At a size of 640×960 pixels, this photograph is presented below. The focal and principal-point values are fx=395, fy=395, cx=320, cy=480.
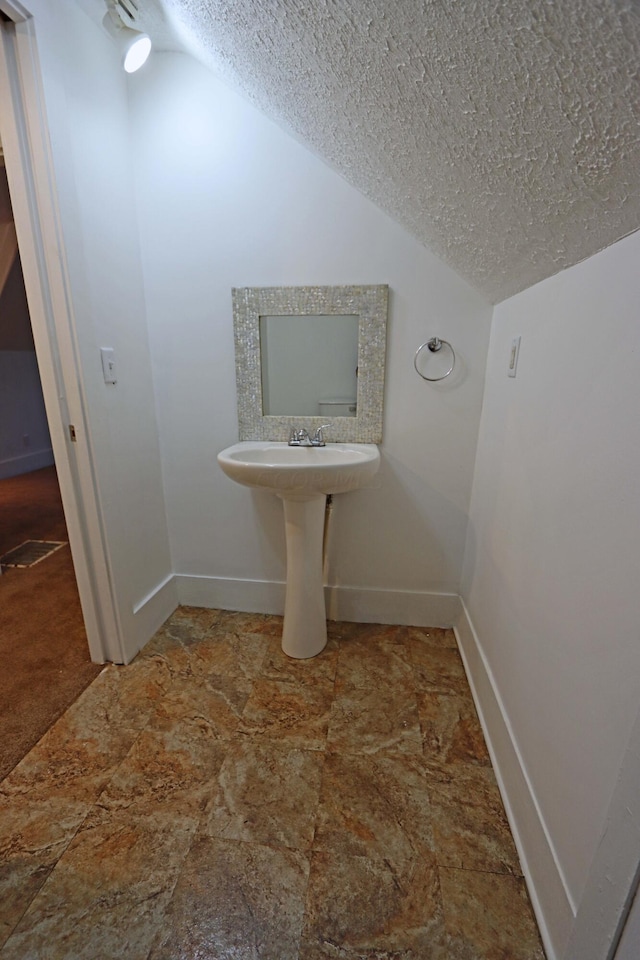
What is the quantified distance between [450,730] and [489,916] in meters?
0.45

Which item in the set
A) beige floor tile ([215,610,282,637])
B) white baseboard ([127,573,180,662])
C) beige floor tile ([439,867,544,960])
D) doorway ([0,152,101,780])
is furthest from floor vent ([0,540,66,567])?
beige floor tile ([439,867,544,960])

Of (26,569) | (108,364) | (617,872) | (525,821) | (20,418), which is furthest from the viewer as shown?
(20,418)

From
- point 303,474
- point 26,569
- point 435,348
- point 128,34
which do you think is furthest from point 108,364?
point 26,569

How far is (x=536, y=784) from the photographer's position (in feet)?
2.85

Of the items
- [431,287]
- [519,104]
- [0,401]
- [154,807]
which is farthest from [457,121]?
[0,401]

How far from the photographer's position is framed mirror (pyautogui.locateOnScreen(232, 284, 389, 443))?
1.47 metres

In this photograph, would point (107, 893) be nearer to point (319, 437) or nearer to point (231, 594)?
point (231, 594)

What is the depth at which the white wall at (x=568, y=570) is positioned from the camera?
63 centimetres

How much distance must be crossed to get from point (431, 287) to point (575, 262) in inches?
25.7

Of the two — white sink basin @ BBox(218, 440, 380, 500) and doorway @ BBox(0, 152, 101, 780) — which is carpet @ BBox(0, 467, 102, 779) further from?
white sink basin @ BBox(218, 440, 380, 500)

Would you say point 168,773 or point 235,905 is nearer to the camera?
point 235,905

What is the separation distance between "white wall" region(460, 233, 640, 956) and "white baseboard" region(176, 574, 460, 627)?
516mm

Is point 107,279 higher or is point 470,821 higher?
point 107,279

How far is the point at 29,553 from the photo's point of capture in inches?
93.4
